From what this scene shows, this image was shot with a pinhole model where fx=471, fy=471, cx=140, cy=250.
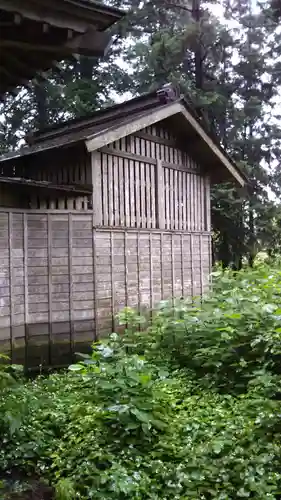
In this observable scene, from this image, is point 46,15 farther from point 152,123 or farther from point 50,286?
point 152,123

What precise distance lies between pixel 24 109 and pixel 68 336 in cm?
A: 1937

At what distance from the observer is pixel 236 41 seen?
20.1 m

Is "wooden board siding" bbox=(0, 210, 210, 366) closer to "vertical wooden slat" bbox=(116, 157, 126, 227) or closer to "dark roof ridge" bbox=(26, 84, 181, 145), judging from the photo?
"vertical wooden slat" bbox=(116, 157, 126, 227)

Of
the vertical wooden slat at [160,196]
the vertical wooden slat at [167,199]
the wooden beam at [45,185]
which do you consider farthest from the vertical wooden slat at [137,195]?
the wooden beam at [45,185]

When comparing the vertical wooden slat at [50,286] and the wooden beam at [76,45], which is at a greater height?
the wooden beam at [76,45]

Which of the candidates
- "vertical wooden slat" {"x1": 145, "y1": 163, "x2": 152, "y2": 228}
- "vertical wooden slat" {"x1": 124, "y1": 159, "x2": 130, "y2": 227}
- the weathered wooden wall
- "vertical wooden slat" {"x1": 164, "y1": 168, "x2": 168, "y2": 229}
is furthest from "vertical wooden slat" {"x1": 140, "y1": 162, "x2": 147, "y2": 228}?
the weathered wooden wall

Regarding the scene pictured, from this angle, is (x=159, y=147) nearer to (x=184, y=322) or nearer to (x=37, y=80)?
(x=184, y=322)

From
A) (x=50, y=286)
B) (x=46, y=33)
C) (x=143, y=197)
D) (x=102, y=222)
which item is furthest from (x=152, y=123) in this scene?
(x=46, y=33)

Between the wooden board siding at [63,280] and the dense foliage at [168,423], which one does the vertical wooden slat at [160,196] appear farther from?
the dense foliage at [168,423]

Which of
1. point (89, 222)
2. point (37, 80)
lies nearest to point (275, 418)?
point (37, 80)

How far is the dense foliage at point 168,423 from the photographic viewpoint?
4133mm

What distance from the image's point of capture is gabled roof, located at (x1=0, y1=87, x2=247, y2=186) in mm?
9305

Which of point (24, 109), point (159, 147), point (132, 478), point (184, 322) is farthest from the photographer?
point (24, 109)

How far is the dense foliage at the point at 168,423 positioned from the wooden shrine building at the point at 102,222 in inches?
63.5
